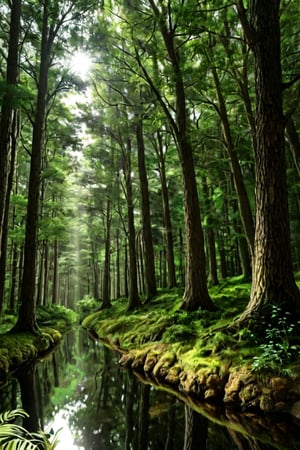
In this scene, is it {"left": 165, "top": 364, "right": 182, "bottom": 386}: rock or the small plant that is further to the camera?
{"left": 165, "top": 364, "right": 182, "bottom": 386}: rock

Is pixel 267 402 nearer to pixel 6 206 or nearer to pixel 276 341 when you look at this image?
pixel 276 341

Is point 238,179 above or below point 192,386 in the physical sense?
above

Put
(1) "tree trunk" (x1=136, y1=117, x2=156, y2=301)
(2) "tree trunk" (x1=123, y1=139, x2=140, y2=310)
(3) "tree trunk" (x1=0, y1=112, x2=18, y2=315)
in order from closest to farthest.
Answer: (3) "tree trunk" (x1=0, y1=112, x2=18, y2=315) → (2) "tree trunk" (x1=123, y1=139, x2=140, y2=310) → (1) "tree trunk" (x1=136, y1=117, x2=156, y2=301)

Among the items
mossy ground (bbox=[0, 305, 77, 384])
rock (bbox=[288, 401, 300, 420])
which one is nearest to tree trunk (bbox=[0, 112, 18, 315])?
mossy ground (bbox=[0, 305, 77, 384])

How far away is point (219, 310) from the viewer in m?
7.71

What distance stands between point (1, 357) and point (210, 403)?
4.87 meters

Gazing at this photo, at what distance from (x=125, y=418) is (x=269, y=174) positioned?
14.8ft

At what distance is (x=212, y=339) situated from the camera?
18.8 ft

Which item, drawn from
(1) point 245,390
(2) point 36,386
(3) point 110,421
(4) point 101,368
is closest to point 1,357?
(2) point 36,386

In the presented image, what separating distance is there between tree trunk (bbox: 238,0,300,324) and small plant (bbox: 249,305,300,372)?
0.28 m

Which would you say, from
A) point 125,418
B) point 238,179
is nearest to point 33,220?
point 238,179

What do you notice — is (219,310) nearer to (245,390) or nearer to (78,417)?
(245,390)

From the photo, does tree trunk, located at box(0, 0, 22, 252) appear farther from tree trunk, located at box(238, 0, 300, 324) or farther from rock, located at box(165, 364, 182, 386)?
rock, located at box(165, 364, 182, 386)

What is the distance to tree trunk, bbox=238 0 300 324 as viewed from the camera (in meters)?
5.23
